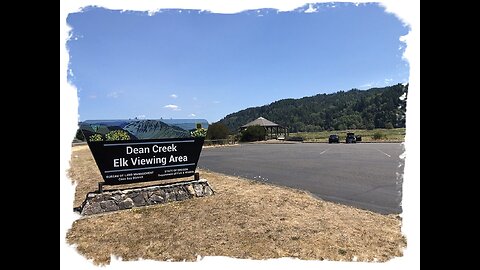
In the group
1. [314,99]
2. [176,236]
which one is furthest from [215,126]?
[314,99]

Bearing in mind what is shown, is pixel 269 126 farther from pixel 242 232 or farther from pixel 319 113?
pixel 242 232

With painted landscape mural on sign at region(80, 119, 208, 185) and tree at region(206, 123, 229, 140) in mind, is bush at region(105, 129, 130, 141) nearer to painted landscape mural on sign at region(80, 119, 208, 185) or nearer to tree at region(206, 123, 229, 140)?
painted landscape mural on sign at region(80, 119, 208, 185)

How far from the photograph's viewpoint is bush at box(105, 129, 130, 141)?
607 cm

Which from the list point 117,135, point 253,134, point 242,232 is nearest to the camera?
point 242,232

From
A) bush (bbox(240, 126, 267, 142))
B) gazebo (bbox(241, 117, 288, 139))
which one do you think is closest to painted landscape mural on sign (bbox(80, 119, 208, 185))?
bush (bbox(240, 126, 267, 142))

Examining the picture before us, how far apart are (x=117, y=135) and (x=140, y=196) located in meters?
1.16

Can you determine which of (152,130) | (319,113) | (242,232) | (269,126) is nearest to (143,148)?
(152,130)

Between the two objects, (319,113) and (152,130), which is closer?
(152,130)

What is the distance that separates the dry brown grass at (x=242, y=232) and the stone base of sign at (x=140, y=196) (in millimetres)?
231

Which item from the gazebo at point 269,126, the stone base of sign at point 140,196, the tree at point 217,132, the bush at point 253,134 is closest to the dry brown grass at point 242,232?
the stone base of sign at point 140,196

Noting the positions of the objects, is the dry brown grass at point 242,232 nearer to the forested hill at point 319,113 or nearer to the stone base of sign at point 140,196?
the stone base of sign at point 140,196

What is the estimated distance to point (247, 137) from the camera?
43812 mm

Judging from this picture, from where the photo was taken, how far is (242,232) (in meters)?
4.58

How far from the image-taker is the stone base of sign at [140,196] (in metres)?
5.83
